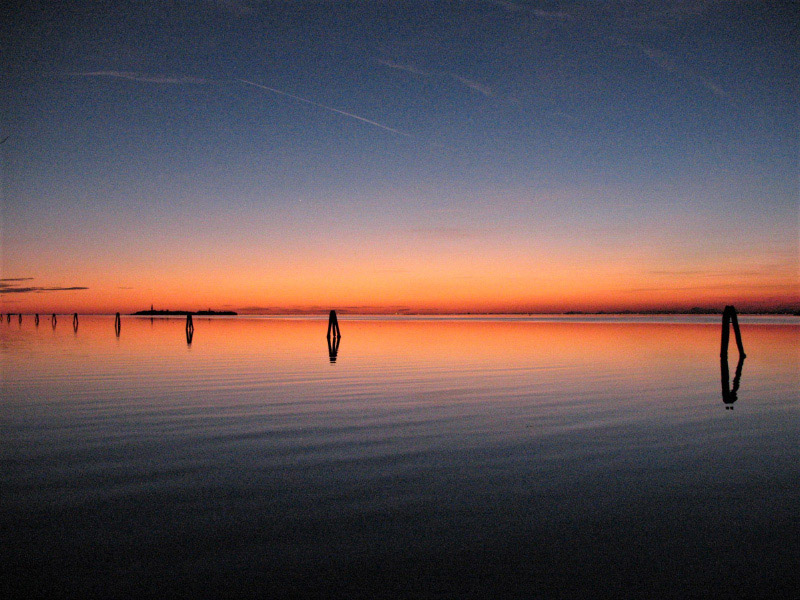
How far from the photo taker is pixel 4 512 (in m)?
7.36

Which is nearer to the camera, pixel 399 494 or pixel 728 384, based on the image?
pixel 399 494

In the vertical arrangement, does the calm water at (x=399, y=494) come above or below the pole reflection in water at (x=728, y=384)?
above

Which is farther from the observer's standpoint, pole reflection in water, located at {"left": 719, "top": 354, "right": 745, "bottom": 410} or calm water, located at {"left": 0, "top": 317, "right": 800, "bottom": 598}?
pole reflection in water, located at {"left": 719, "top": 354, "right": 745, "bottom": 410}

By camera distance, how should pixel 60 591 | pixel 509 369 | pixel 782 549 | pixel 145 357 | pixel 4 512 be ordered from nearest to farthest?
pixel 60 591
pixel 782 549
pixel 4 512
pixel 509 369
pixel 145 357

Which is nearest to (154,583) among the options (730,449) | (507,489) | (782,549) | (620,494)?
(507,489)

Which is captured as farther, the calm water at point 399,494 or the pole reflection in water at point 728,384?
the pole reflection in water at point 728,384

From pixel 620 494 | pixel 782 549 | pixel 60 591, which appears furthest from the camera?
pixel 620 494

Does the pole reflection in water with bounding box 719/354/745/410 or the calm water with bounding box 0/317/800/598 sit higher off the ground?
the calm water with bounding box 0/317/800/598

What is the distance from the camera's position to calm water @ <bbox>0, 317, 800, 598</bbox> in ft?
18.8

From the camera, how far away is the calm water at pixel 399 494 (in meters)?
5.74

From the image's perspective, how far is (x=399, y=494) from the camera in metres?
8.19

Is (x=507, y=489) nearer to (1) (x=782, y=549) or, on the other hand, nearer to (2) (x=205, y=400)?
(1) (x=782, y=549)

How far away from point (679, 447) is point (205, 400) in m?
13.2

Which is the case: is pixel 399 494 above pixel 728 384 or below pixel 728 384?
above
